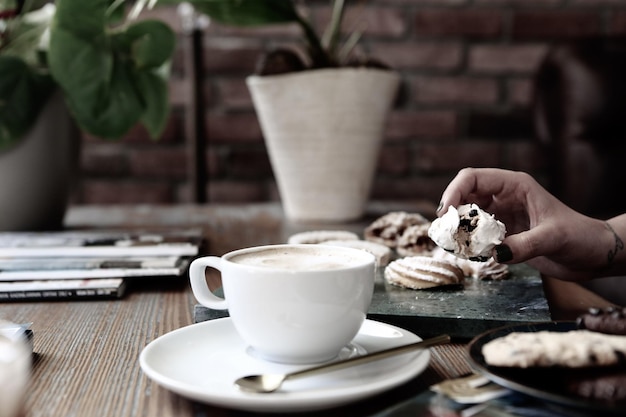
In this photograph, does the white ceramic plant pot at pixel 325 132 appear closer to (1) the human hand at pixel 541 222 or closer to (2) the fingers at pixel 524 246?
(1) the human hand at pixel 541 222

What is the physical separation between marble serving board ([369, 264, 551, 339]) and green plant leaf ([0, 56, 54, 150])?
66 cm

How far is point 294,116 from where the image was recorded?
125 cm

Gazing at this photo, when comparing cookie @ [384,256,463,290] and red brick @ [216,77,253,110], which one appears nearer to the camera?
cookie @ [384,256,463,290]

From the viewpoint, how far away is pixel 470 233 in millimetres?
573

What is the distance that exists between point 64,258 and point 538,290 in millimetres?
565

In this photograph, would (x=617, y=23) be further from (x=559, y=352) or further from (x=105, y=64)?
(x=559, y=352)

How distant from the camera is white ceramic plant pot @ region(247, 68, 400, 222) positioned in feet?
4.02

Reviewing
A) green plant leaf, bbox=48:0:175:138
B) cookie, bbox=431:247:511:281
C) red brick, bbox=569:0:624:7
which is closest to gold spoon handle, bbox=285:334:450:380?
cookie, bbox=431:247:511:281

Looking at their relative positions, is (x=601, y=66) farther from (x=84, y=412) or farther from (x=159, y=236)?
(x=84, y=412)

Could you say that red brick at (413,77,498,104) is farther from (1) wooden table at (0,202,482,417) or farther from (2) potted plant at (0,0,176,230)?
(1) wooden table at (0,202,482,417)

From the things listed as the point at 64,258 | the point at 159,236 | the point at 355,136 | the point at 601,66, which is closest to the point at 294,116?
the point at 355,136

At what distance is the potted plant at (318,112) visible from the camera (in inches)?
47.9

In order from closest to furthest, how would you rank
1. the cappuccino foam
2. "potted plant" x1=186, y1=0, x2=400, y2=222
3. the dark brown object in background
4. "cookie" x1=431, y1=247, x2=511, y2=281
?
the cappuccino foam
"cookie" x1=431, y1=247, x2=511, y2=281
"potted plant" x1=186, y1=0, x2=400, y2=222
the dark brown object in background

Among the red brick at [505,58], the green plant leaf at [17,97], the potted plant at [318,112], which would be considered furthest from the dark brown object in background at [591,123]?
the green plant leaf at [17,97]
